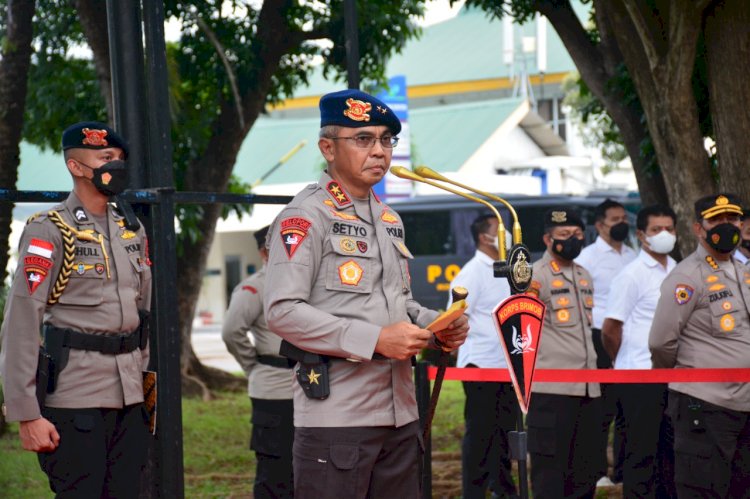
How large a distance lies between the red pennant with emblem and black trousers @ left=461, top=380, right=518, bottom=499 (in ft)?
9.83

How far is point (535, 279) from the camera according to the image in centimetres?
629

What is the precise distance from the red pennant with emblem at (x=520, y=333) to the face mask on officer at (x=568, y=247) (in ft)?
7.65

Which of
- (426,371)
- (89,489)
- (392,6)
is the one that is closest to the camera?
(89,489)

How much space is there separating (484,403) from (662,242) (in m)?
1.58

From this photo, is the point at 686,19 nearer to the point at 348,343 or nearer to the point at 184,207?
the point at 348,343

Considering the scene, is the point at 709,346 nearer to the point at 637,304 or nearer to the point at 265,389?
the point at 637,304

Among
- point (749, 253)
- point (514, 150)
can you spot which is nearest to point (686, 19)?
point (749, 253)

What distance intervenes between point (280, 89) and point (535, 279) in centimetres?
580

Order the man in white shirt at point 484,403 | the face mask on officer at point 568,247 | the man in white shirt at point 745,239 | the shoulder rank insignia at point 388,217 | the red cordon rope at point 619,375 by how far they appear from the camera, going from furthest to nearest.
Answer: the man in white shirt at point 484,403 < the man in white shirt at point 745,239 < the face mask on officer at point 568,247 < the red cordon rope at point 619,375 < the shoulder rank insignia at point 388,217

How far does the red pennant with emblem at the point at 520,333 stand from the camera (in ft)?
13.3

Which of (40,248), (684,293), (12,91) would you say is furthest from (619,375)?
(12,91)

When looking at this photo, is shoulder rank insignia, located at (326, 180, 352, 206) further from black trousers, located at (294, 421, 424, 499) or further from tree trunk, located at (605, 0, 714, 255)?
tree trunk, located at (605, 0, 714, 255)

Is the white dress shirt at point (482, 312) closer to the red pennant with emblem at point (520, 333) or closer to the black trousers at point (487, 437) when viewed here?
the black trousers at point (487, 437)

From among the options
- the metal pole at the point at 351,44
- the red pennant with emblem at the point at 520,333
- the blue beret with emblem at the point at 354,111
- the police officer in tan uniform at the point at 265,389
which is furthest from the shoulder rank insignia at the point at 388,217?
the police officer in tan uniform at the point at 265,389
